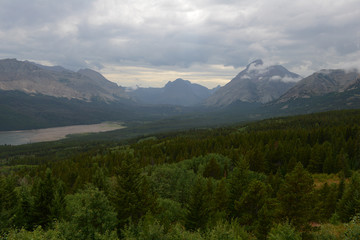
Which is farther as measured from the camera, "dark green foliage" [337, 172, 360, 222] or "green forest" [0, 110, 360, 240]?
"dark green foliage" [337, 172, 360, 222]

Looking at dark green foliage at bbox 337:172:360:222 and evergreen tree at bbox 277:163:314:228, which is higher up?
evergreen tree at bbox 277:163:314:228

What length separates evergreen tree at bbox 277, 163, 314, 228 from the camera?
34.1 m

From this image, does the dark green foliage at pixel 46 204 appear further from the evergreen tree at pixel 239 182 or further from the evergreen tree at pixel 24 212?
the evergreen tree at pixel 239 182

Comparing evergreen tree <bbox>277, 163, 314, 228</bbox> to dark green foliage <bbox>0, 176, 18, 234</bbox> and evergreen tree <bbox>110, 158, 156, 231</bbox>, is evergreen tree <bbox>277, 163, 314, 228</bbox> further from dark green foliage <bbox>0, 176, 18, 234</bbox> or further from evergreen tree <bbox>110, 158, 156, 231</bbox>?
dark green foliage <bbox>0, 176, 18, 234</bbox>

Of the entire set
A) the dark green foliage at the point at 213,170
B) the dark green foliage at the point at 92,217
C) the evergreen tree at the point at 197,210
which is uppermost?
the dark green foliage at the point at 92,217

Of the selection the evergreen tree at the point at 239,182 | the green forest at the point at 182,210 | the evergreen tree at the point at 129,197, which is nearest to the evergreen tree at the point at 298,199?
the green forest at the point at 182,210

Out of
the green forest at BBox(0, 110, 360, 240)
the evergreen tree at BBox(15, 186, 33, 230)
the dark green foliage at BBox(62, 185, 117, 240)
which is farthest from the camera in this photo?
the evergreen tree at BBox(15, 186, 33, 230)

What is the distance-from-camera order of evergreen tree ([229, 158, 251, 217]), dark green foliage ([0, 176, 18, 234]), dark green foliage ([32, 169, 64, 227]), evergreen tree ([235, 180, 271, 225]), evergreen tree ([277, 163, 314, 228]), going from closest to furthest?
1. evergreen tree ([277, 163, 314, 228])
2. dark green foliage ([0, 176, 18, 234])
3. evergreen tree ([235, 180, 271, 225])
4. dark green foliage ([32, 169, 64, 227])
5. evergreen tree ([229, 158, 251, 217])

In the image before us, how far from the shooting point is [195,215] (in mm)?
40938

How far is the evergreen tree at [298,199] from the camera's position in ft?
112

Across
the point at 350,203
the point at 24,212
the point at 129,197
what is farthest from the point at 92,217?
the point at 350,203

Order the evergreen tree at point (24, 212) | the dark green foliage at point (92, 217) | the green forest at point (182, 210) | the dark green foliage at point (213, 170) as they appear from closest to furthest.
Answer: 1. the green forest at point (182, 210)
2. the dark green foliage at point (92, 217)
3. the evergreen tree at point (24, 212)
4. the dark green foliage at point (213, 170)

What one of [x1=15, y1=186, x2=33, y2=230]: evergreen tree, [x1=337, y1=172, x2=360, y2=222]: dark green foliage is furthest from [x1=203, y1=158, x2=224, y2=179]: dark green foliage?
[x1=15, y1=186, x2=33, y2=230]: evergreen tree

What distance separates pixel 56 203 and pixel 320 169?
313ft
